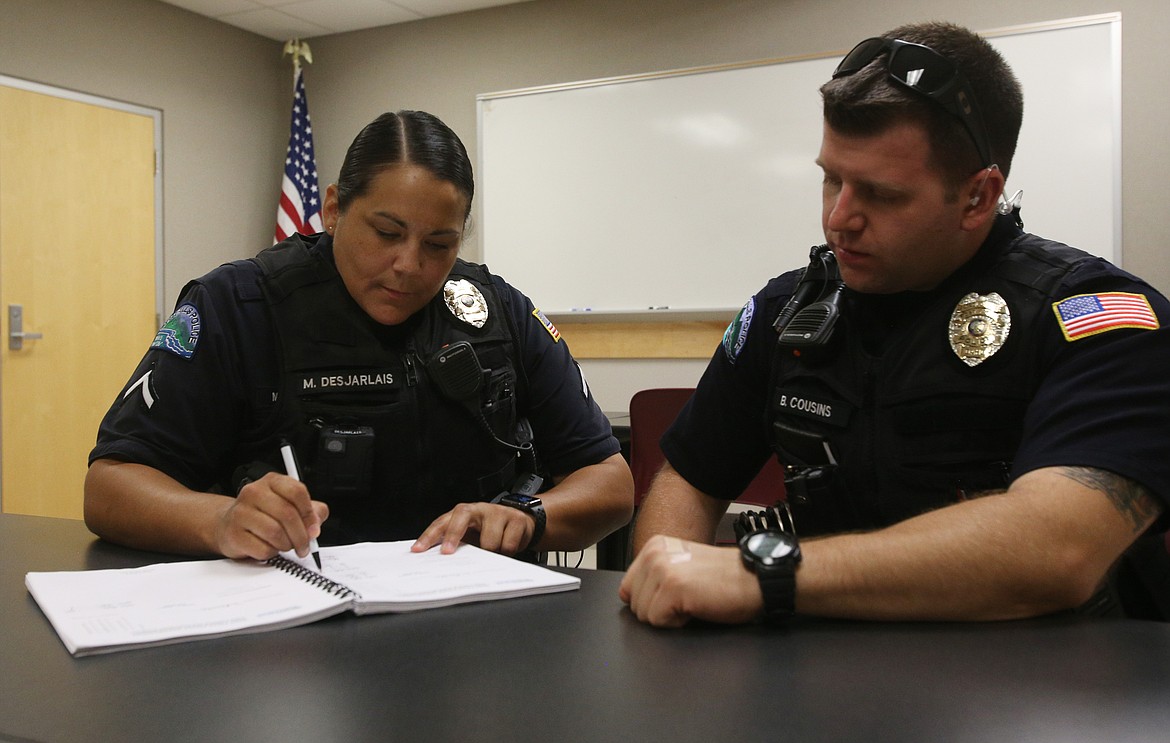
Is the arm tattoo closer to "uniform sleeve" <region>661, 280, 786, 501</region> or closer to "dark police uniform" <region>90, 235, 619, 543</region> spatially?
"uniform sleeve" <region>661, 280, 786, 501</region>

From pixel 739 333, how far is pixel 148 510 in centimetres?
95

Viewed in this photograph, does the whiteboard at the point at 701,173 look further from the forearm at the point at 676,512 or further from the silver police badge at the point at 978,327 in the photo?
the silver police badge at the point at 978,327

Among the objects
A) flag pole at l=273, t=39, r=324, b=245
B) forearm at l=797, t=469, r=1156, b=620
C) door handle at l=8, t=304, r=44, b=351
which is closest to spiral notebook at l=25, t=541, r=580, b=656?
forearm at l=797, t=469, r=1156, b=620

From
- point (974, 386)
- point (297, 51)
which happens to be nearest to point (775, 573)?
point (974, 386)

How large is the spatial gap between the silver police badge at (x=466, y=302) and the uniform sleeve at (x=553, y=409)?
64 millimetres

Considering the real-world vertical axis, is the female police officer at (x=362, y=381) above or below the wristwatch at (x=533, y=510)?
above

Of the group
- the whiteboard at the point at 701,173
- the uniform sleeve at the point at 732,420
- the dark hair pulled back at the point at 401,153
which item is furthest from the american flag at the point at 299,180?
the uniform sleeve at the point at 732,420

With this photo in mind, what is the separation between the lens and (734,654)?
2.82 feet

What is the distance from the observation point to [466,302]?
5.79 ft

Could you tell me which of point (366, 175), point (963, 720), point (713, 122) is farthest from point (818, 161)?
point (713, 122)

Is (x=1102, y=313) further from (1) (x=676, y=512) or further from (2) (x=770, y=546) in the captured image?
(1) (x=676, y=512)

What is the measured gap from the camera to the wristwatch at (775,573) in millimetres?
938

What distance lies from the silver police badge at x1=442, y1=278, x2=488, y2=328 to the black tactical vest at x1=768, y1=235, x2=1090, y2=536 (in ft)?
2.00

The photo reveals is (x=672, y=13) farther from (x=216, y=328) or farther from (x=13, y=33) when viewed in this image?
(x=216, y=328)
